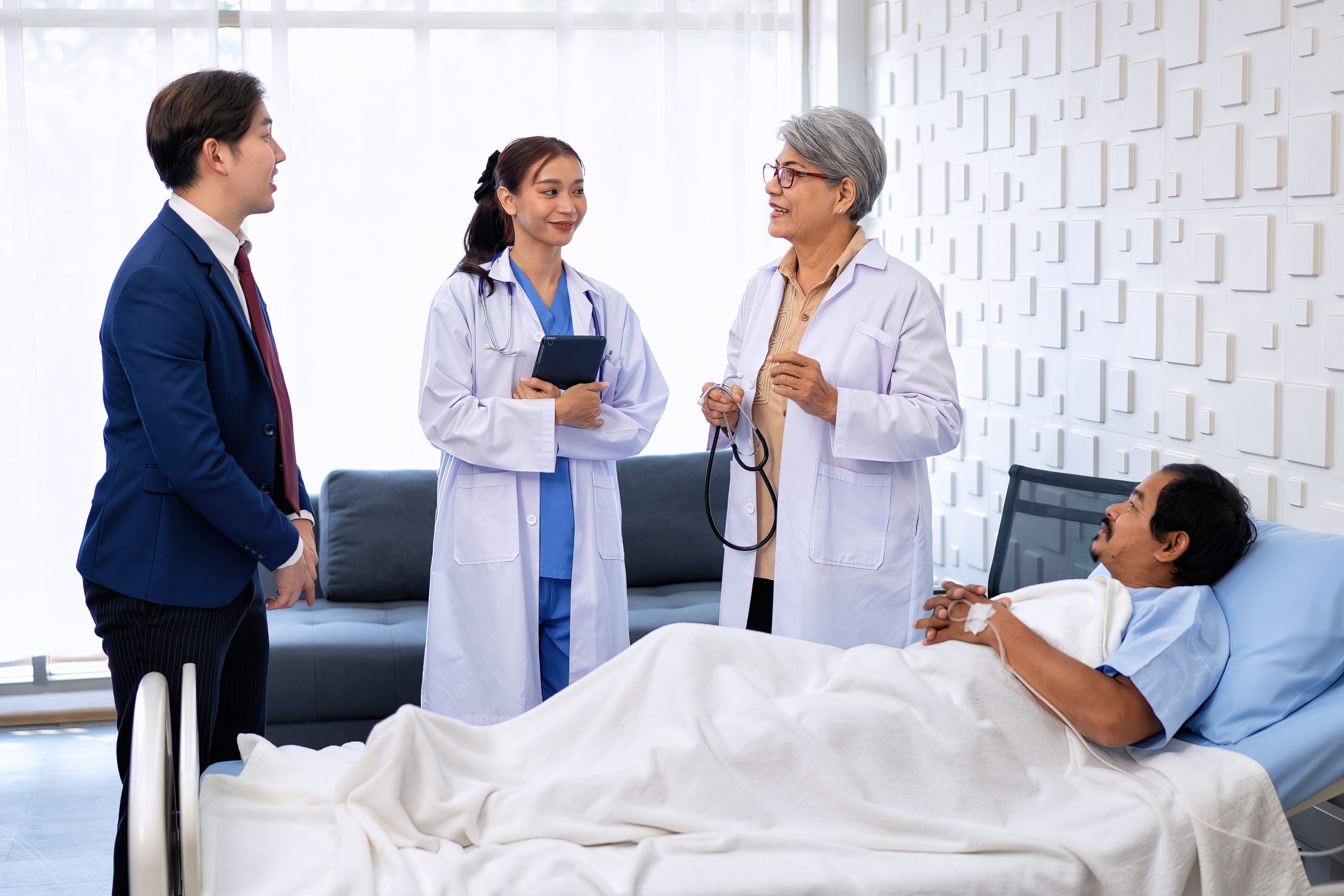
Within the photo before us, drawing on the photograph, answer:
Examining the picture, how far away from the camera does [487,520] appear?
2.44m

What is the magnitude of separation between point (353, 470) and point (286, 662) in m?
0.75

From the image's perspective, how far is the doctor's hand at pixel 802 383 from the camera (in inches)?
87.7

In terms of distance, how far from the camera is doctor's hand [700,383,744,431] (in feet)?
8.02

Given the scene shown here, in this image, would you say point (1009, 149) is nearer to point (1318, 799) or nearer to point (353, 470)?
point (1318, 799)

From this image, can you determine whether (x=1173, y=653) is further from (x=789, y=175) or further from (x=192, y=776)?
(x=192, y=776)

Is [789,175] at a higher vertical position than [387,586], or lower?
higher

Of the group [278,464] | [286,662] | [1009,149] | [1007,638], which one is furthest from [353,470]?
[1007,638]

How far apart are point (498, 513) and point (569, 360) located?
359 millimetres

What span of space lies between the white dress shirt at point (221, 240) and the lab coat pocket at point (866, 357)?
3.68 ft

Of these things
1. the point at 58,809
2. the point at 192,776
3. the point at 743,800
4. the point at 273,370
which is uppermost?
the point at 273,370

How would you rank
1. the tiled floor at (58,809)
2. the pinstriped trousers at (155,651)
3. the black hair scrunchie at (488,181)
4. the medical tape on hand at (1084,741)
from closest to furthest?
the medical tape on hand at (1084,741) → the pinstriped trousers at (155,651) → the black hair scrunchie at (488,181) → the tiled floor at (58,809)

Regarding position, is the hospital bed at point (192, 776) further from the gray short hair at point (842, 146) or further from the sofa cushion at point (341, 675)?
the sofa cushion at point (341, 675)

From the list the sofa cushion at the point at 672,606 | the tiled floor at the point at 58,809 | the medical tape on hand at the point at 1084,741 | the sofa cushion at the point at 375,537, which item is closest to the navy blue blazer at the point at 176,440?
the medical tape on hand at the point at 1084,741

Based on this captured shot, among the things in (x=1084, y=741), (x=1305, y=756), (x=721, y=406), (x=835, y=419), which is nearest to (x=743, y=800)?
(x=1084, y=741)
